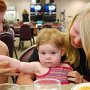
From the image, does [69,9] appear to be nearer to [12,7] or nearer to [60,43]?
[12,7]

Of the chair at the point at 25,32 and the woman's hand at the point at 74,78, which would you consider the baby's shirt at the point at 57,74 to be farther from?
the chair at the point at 25,32

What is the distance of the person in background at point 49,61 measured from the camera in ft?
4.78

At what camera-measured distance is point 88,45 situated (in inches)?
52.1

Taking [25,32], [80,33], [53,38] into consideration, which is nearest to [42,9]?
[25,32]

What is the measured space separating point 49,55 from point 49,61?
39 mm

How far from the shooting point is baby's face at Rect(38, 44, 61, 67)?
4.77 ft

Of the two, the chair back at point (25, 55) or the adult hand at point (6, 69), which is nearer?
the adult hand at point (6, 69)

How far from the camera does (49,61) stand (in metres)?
1.45

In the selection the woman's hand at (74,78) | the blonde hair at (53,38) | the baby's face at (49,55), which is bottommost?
the woman's hand at (74,78)

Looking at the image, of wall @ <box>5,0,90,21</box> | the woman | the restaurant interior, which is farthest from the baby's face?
wall @ <box>5,0,90,21</box>

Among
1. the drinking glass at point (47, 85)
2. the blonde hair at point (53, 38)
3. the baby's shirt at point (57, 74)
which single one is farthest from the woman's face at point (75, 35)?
the drinking glass at point (47, 85)

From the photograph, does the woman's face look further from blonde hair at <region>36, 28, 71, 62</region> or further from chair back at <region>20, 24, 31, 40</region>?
chair back at <region>20, 24, 31, 40</region>

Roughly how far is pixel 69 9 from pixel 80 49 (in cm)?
1313

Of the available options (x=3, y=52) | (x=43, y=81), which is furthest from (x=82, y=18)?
(x=3, y=52)
